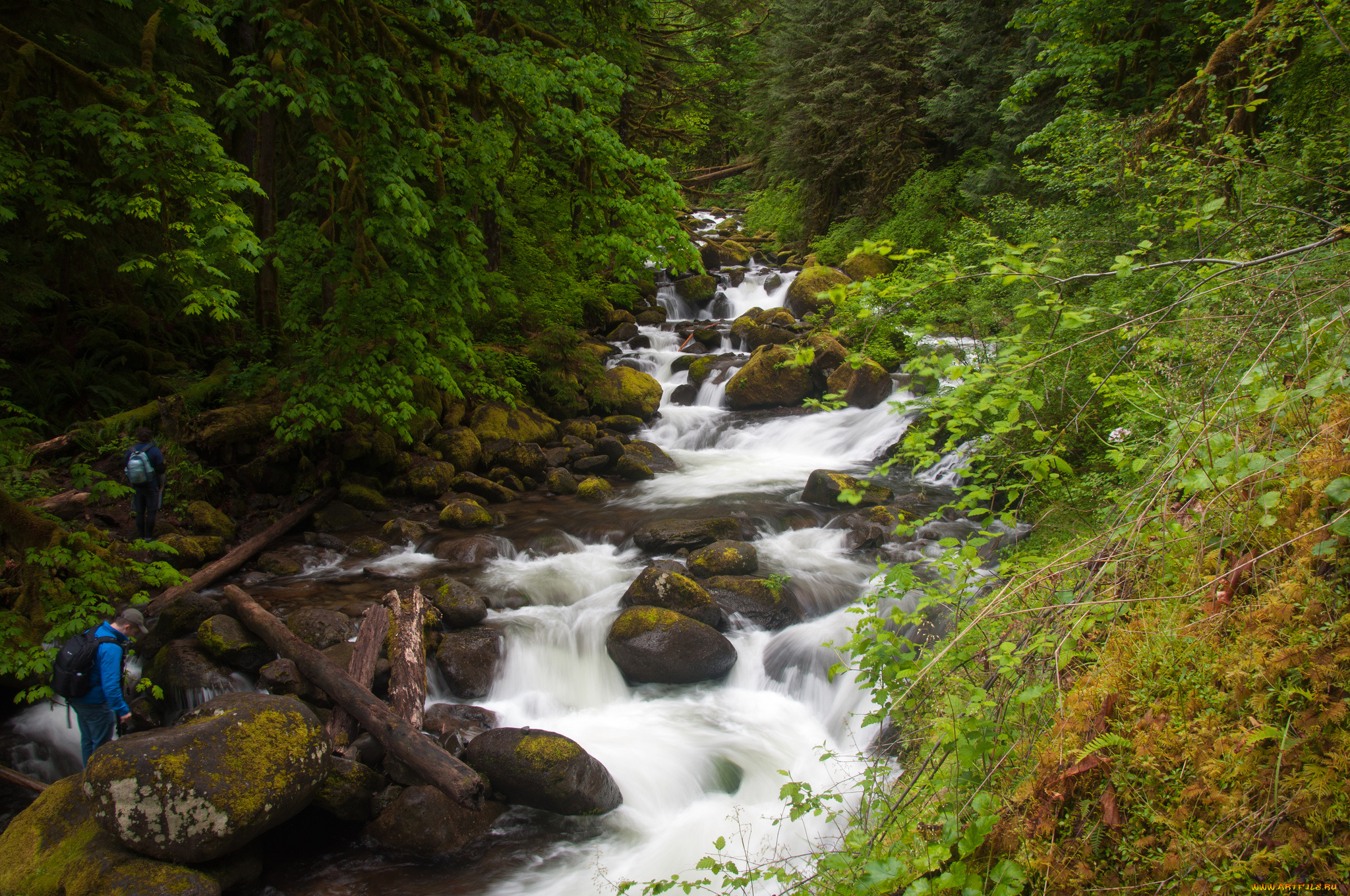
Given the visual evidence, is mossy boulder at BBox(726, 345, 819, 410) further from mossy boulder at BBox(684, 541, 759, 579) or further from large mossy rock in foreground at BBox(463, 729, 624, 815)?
large mossy rock in foreground at BBox(463, 729, 624, 815)

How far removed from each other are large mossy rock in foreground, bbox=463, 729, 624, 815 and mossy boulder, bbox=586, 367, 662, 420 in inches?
430

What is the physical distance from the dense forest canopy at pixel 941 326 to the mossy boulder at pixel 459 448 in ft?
2.06

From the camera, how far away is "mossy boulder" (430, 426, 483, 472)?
12320mm

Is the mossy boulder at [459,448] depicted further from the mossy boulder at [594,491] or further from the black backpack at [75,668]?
the black backpack at [75,668]

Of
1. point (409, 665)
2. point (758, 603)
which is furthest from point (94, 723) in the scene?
point (758, 603)

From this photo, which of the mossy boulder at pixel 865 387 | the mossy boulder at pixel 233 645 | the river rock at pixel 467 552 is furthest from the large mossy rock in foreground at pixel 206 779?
the mossy boulder at pixel 865 387

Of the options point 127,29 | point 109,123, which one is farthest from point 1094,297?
point 127,29

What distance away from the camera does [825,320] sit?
18344 millimetres

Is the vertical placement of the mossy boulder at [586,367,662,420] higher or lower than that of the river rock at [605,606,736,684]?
higher

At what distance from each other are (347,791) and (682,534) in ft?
17.9

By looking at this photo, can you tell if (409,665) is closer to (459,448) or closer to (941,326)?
(459,448)

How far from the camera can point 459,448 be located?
12406mm

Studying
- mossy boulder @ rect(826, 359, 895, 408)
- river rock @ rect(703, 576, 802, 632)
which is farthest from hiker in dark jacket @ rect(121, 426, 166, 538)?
mossy boulder @ rect(826, 359, 895, 408)

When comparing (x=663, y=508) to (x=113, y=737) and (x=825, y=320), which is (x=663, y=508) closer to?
(x=113, y=737)
